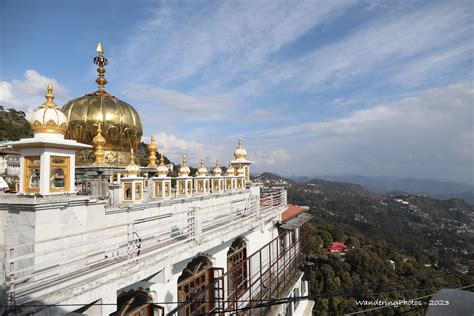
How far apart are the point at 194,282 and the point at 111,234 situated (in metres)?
3.74

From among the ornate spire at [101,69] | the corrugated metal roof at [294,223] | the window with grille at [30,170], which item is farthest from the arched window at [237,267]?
the ornate spire at [101,69]

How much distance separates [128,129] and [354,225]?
293 feet

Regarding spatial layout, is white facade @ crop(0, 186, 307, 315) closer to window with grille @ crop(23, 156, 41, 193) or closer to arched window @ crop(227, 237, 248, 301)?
window with grille @ crop(23, 156, 41, 193)

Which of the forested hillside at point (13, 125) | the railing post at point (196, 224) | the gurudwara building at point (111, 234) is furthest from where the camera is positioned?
the forested hillside at point (13, 125)

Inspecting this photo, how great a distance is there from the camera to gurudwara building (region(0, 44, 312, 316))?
5492mm

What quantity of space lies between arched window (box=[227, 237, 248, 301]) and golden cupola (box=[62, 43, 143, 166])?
7.13 m

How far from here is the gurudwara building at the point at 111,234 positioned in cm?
549

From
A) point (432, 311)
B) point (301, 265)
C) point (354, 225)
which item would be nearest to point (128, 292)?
point (432, 311)

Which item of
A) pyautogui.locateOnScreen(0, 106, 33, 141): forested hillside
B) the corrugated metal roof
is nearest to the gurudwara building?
the corrugated metal roof

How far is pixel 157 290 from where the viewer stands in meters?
8.36

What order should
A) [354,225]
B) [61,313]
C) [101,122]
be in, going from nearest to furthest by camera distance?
1. [61,313]
2. [101,122]
3. [354,225]

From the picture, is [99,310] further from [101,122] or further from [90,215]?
[101,122]

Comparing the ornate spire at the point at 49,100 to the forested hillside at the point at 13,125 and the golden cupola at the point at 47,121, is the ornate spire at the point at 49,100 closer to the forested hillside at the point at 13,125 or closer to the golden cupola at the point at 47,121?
the golden cupola at the point at 47,121

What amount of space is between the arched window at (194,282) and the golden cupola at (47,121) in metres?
5.56
